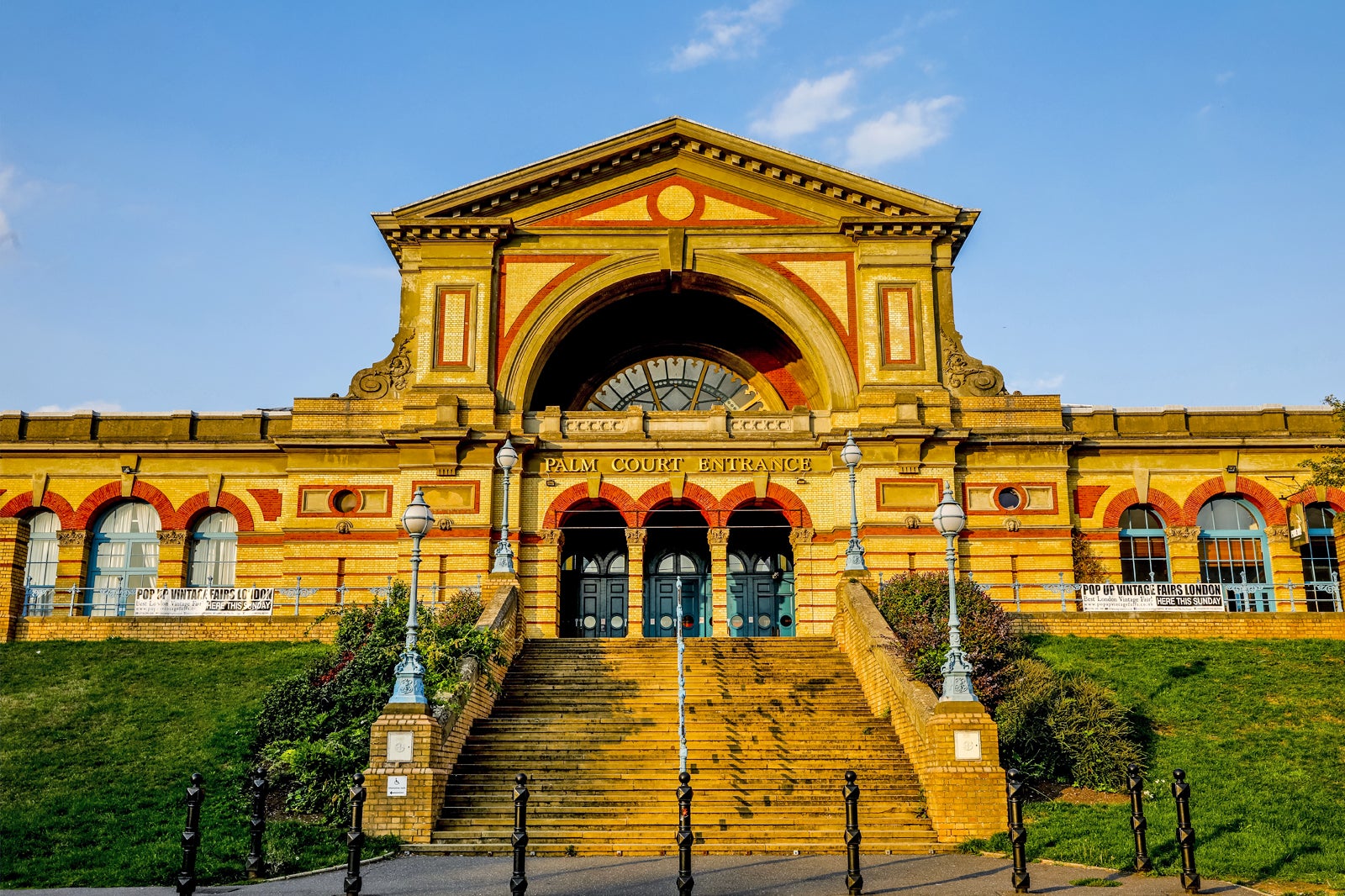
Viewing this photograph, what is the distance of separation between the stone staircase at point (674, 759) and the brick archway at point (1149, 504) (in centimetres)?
1166

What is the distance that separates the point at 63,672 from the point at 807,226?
20768mm

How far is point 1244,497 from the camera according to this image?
34094mm

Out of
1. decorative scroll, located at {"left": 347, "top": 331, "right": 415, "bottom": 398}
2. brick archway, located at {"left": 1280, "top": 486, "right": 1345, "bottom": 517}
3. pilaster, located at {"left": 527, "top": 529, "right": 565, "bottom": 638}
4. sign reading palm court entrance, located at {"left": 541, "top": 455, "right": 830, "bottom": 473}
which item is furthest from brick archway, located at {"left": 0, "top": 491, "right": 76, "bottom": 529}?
sign reading palm court entrance, located at {"left": 541, "top": 455, "right": 830, "bottom": 473}

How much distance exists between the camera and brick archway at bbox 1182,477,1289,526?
33719 millimetres

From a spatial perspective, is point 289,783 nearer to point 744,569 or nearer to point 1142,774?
point 1142,774

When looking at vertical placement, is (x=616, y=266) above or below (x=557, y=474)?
above

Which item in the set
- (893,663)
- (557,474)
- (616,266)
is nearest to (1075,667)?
(893,663)

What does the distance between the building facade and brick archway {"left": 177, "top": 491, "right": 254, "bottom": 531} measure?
0.07m

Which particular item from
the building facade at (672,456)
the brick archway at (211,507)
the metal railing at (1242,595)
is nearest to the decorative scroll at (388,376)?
the building facade at (672,456)

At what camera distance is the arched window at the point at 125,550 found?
111ft

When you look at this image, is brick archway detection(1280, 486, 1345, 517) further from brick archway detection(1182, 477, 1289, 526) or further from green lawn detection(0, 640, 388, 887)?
green lawn detection(0, 640, 388, 887)

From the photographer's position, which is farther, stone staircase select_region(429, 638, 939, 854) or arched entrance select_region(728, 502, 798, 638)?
arched entrance select_region(728, 502, 798, 638)

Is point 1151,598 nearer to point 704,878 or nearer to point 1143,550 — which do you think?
point 1143,550

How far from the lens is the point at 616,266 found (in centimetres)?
3416
